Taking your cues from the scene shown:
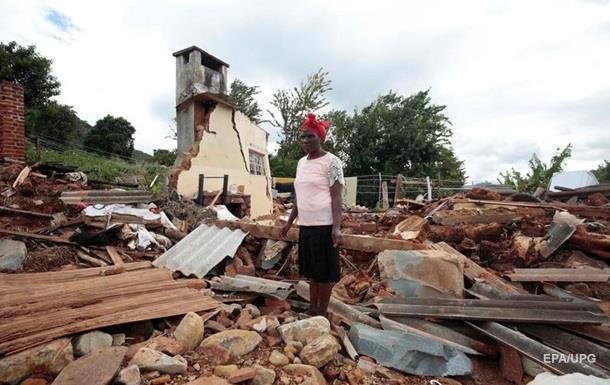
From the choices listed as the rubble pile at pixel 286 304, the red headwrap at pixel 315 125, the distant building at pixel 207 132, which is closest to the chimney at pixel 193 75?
the distant building at pixel 207 132

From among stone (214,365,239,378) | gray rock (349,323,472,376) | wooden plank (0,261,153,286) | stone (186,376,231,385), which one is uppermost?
wooden plank (0,261,153,286)

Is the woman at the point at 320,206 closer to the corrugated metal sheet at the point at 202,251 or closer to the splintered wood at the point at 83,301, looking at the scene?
the splintered wood at the point at 83,301

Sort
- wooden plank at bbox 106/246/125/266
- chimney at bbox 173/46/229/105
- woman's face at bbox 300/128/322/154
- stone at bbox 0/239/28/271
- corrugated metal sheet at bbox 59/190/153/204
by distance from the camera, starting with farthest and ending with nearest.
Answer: chimney at bbox 173/46/229/105 → corrugated metal sheet at bbox 59/190/153/204 → wooden plank at bbox 106/246/125/266 → stone at bbox 0/239/28/271 → woman's face at bbox 300/128/322/154

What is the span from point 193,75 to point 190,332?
8.43 metres

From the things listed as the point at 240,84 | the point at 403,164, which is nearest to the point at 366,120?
A: the point at 403,164

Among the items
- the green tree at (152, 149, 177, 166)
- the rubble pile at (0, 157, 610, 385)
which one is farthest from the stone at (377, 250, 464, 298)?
the green tree at (152, 149, 177, 166)

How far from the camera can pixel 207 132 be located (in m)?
9.02

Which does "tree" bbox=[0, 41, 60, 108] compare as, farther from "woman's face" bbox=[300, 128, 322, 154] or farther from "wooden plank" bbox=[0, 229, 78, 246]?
"woman's face" bbox=[300, 128, 322, 154]

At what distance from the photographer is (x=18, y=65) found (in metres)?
17.3

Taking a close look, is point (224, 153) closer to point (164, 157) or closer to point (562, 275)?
point (562, 275)

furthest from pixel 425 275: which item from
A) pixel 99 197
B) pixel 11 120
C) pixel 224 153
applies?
pixel 11 120

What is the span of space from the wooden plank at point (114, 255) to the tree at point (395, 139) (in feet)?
58.5

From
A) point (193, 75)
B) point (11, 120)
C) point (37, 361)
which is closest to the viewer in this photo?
point (37, 361)

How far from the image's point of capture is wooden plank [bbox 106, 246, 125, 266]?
13.2ft
